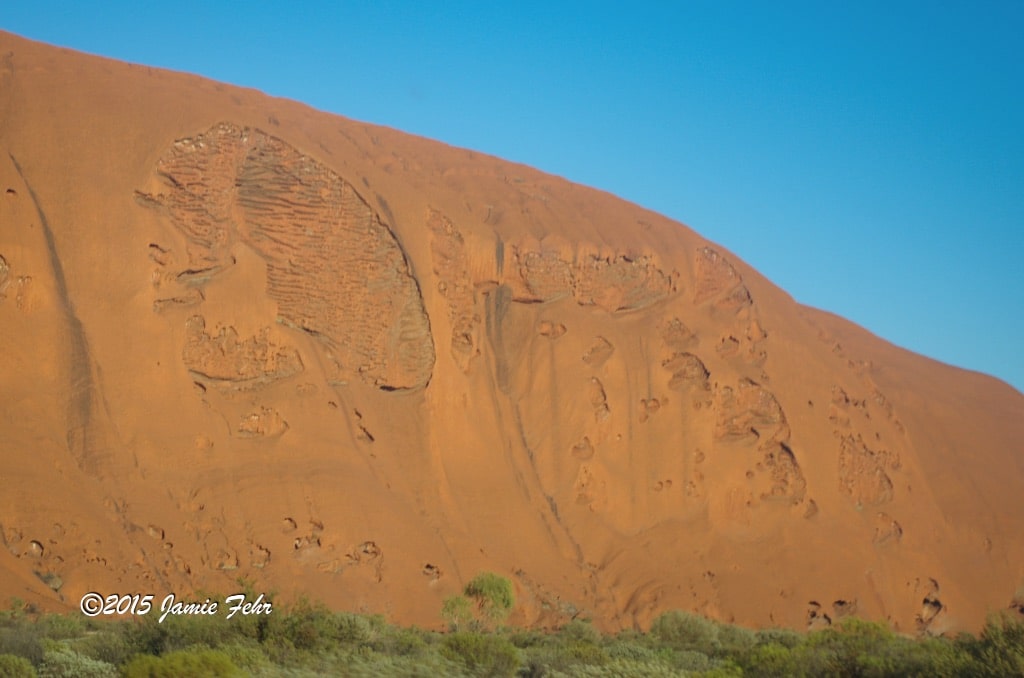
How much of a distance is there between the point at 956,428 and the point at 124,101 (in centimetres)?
4085

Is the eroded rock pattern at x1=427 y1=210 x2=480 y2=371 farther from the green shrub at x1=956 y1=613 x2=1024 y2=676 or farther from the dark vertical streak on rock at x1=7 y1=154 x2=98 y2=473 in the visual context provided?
the green shrub at x1=956 y1=613 x2=1024 y2=676

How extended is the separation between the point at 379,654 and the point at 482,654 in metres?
1.55

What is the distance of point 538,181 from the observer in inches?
1943

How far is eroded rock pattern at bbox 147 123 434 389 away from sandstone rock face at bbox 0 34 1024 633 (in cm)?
9

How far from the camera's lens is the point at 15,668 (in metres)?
13.8

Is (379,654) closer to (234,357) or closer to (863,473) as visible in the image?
(234,357)

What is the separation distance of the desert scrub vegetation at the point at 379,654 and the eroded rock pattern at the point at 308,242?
50.0 ft

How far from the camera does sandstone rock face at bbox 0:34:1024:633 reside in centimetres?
3078

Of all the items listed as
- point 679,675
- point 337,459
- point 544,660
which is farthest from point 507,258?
point 679,675

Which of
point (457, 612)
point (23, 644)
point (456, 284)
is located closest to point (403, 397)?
point (456, 284)

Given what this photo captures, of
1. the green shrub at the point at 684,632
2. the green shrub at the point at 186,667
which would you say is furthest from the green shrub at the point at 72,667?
the green shrub at the point at 684,632

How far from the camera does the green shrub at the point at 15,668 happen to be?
Result: 1356cm

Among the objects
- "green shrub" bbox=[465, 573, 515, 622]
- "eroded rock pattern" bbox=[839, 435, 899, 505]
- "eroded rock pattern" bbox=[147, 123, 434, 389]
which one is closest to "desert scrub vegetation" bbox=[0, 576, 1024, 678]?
"green shrub" bbox=[465, 573, 515, 622]

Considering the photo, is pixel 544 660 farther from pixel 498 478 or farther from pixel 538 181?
pixel 538 181
